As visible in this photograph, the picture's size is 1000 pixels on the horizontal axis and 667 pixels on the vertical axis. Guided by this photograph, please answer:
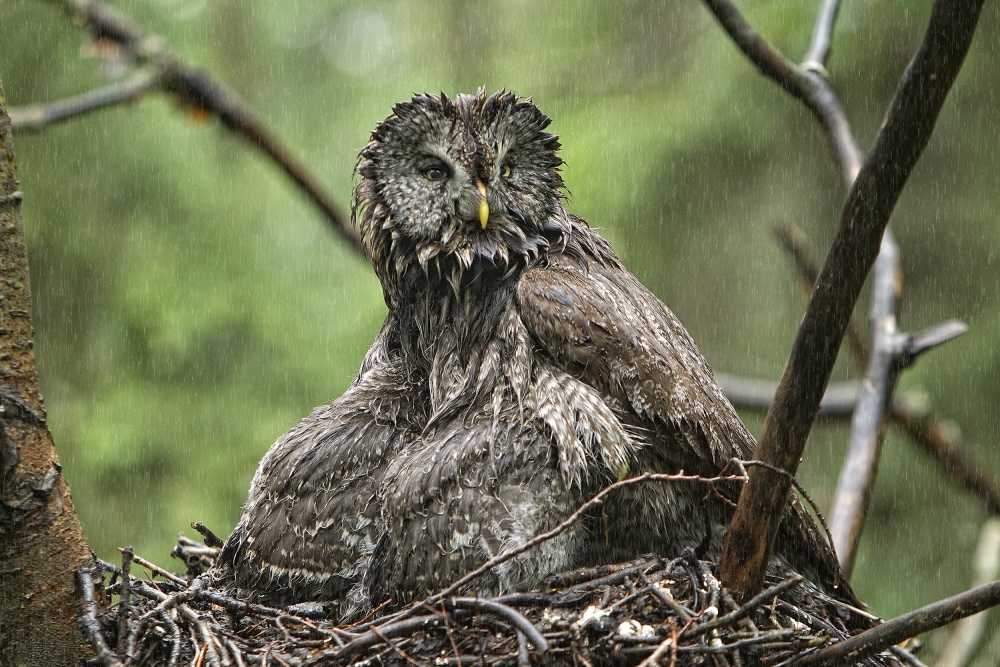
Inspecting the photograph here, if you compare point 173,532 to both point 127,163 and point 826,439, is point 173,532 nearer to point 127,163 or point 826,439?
point 127,163

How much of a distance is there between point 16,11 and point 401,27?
3413 millimetres

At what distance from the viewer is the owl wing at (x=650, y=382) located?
2988 mm

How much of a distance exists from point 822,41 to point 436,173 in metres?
2.00

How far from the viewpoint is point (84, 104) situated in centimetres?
423

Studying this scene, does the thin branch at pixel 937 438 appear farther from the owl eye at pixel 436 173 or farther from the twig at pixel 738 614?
the twig at pixel 738 614

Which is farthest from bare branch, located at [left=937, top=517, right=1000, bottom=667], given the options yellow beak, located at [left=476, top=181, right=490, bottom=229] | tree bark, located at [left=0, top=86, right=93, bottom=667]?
tree bark, located at [left=0, top=86, right=93, bottom=667]

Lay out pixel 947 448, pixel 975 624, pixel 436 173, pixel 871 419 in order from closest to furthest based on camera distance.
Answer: pixel 436 173, pixel 871 419, pixel 975 624, pixel 947 448

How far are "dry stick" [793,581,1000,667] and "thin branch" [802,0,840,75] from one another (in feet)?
8.94

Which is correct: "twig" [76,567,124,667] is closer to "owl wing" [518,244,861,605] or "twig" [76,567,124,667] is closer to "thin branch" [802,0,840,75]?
"owl wing" [518,244,861,605]

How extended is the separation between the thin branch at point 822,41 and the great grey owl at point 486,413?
139 centimetres

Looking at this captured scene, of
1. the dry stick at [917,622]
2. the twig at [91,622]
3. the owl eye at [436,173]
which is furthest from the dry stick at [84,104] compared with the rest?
the dry stick at [917,622]

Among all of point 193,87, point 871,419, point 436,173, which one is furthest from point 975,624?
point 193,87

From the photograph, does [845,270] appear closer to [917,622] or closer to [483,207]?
[917,622]

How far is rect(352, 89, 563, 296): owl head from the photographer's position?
3.22m
